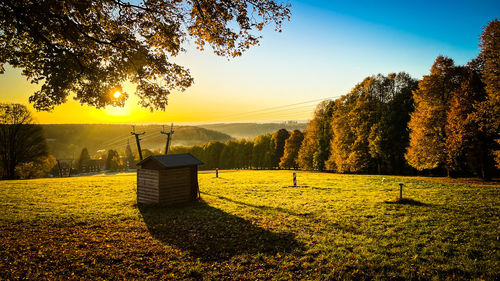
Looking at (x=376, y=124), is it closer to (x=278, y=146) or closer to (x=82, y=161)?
(x=278, y=146)

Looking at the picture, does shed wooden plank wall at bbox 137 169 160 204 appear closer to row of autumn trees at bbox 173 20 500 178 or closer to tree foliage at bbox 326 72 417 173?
row of autumn trees at bbox 173 20 500 178

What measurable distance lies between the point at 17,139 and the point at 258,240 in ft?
178

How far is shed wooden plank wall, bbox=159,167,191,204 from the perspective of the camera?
16.6 metres

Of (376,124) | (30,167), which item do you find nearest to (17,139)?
(30,167)

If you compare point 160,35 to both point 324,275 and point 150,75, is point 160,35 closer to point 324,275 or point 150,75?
point 150,75

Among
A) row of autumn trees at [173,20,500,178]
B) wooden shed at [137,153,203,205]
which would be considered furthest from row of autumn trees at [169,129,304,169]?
wooden shed at [137,153,203,205]

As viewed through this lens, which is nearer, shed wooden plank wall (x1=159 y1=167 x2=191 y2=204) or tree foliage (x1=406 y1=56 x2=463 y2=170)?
shed wooden plank wall (x1=159 y1=167 x2=191 y2=204)

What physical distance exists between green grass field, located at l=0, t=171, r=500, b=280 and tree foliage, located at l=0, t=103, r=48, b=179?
36487 mm

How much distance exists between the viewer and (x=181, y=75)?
975 cm

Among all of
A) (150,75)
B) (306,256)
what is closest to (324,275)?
(306,256)

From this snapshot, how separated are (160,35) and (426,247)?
12.6 metres

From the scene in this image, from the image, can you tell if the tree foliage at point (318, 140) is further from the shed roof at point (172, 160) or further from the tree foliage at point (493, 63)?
the shed roof at point (172, 160)

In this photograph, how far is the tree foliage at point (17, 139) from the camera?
1609 inches

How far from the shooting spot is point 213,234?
10.4m
